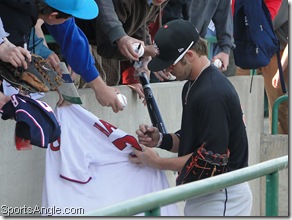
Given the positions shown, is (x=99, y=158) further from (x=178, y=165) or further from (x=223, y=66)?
(x=223, y=66)

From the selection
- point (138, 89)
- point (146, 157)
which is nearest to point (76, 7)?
point (146, 157)

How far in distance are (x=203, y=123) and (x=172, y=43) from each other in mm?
506

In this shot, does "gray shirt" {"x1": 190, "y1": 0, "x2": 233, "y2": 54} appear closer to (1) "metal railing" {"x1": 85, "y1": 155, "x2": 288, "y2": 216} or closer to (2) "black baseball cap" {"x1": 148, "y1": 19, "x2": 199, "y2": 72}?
(2) "black baseball cap" {"x1": 148, "y1": 19, "x2": 199, "y2": 72}

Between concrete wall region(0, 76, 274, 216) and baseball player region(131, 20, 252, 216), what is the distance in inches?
14.1

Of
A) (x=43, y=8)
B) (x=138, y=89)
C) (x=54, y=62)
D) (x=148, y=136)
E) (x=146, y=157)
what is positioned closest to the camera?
(x=43, y=8)

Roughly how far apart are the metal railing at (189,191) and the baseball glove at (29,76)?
1.17 metres

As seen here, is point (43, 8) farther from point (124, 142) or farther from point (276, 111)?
point (276, 111)

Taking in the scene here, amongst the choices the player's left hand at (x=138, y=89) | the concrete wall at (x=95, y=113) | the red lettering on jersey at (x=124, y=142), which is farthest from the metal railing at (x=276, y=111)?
the red lettering on jersey at (x=124, y=142)

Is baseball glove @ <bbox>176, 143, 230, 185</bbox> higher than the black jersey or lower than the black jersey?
lower

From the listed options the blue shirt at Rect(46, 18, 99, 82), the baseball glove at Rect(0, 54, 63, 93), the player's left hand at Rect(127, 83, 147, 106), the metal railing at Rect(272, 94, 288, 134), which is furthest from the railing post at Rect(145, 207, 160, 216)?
the metal railing at Rect(272, 94, 288, 134)

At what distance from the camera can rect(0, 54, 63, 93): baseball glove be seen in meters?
4.02

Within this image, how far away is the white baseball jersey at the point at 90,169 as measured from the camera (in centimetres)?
479

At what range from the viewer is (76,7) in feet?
14.0

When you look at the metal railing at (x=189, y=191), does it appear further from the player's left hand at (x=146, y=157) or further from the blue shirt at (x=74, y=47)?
the blue shirt at (x=74, y=47)
